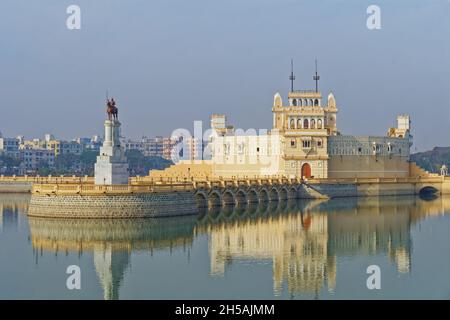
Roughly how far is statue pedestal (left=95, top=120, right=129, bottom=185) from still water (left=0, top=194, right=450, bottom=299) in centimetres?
384

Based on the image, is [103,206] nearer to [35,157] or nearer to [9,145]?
[35,157]

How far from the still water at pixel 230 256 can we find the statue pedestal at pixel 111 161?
384 cm

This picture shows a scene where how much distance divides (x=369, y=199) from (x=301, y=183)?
767 centimetres

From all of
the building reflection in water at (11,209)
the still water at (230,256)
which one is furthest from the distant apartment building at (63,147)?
the still water at (230,256)

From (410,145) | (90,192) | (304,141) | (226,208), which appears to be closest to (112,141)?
(90,192)

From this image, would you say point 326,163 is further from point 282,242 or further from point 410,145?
point 282,242

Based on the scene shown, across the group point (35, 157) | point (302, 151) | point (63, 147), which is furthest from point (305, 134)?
point (63, 147)

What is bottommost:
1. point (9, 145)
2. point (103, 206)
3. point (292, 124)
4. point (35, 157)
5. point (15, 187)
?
point (103, 206)

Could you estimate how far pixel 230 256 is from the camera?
42344mm

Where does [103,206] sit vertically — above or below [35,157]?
below

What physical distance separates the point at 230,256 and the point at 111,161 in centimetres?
1548

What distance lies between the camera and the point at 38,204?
55.2 meters

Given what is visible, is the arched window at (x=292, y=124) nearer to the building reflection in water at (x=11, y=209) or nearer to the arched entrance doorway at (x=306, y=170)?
the arched entrance doorway at (x=306, y=170)

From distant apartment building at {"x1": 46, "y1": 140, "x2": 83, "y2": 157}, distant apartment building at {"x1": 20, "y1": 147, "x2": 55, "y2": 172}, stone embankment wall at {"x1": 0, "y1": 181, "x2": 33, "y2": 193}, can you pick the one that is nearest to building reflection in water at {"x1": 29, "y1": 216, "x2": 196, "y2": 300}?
stone embankment wall at {"x1": 0, "y1": 181, "x2": 33, "y2": 193}
